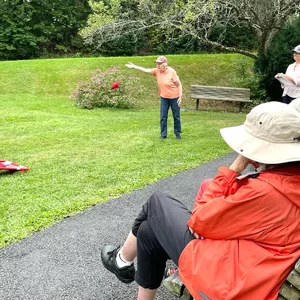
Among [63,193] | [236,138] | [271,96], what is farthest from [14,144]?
[271,96]

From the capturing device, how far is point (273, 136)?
2.05 meters

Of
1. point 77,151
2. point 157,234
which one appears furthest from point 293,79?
point 157,234

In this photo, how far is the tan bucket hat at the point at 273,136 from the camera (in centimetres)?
199

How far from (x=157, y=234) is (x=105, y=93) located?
37.5 ft

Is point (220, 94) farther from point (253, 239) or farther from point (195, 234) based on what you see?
point (253, 239)

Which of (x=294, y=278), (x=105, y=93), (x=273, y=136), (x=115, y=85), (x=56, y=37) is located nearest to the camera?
(x=294, y=278)

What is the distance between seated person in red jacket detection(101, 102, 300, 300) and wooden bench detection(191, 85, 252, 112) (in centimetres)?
1240

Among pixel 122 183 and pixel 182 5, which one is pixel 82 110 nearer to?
pixel 182 5

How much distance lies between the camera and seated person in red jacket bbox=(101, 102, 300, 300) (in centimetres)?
187

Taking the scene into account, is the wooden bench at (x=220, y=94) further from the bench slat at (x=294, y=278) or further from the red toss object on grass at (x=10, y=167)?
the bench slat at (x=294, y=278)

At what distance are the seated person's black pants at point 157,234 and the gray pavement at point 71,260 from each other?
557 millimetres

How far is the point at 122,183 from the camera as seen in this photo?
5.45 m

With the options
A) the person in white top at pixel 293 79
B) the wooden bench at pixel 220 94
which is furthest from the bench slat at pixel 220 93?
the person in white top at pixel 293 79

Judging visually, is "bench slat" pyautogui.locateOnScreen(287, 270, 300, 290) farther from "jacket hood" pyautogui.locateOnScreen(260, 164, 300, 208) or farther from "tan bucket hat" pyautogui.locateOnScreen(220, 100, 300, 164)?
"tan bucket hat" pyautogui.locateOnScreen(220, 100, 300, 164)
